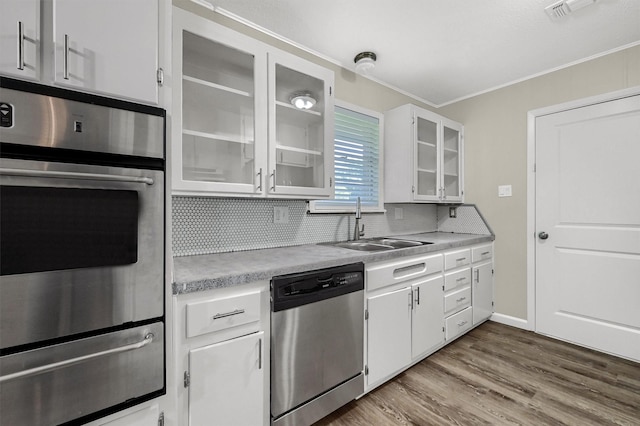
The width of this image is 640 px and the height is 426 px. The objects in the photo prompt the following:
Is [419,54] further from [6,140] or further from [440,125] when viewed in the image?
[6,140]

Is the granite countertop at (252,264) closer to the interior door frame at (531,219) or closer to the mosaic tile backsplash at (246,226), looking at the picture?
the mosaic tile backsplash at (246,226)

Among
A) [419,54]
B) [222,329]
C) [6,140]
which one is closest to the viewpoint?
[6,140]

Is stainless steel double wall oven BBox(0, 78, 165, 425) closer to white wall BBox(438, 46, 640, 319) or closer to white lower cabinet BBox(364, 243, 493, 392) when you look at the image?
white lower cabinet BBox(364, 243, 493, 392)

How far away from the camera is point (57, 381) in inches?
35.3

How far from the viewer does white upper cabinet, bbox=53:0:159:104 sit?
0.91 m

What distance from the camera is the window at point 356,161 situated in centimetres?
253

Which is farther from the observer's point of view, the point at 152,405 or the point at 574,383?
the point at 574,383

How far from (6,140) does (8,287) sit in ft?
1.41

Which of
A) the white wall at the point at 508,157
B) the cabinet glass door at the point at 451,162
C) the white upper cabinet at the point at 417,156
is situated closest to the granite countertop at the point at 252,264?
the white upper cabinet at the point at 417,156

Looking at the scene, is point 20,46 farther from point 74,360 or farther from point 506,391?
point 506,391

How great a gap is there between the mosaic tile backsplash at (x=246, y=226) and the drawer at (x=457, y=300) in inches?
33.4

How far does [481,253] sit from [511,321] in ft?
2.66

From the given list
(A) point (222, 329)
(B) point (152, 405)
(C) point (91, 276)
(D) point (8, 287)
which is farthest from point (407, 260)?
(D) point (8, 287)

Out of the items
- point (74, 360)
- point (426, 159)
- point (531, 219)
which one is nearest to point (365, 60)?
point (426, 159)
